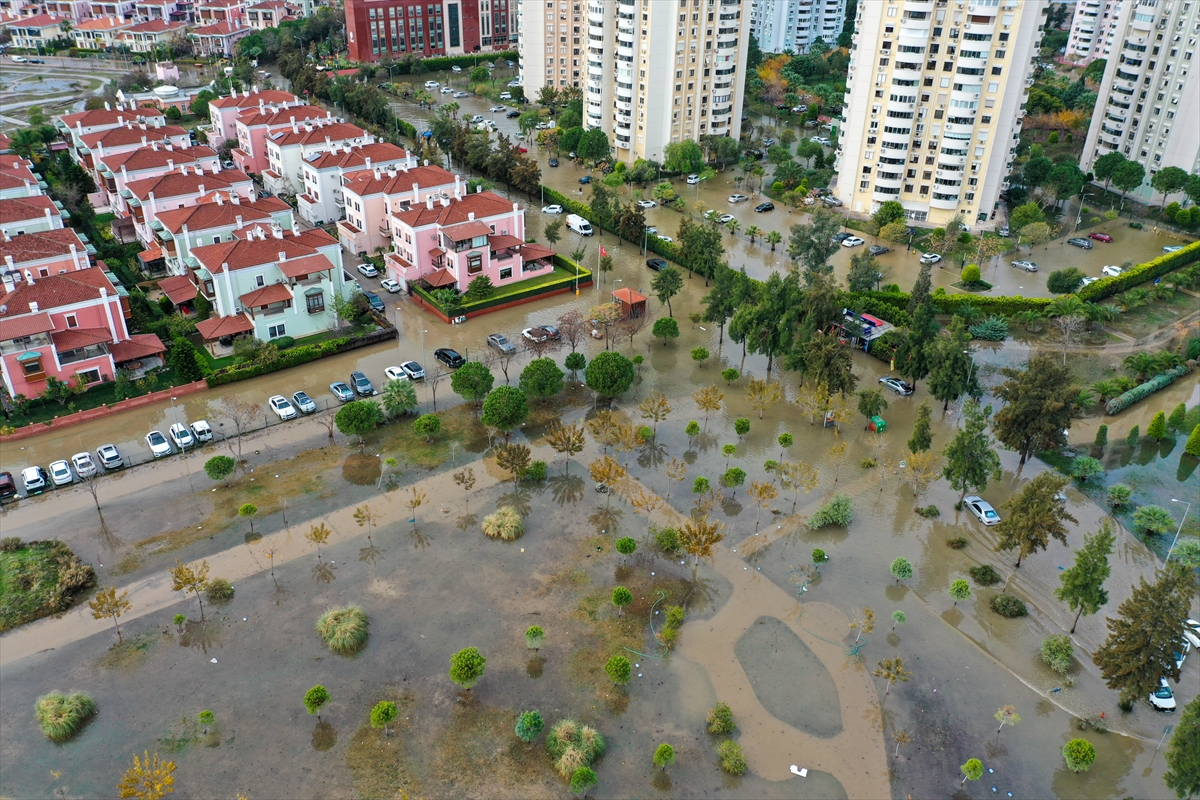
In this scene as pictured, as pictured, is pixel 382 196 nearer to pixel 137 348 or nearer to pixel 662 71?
pixel 137 348

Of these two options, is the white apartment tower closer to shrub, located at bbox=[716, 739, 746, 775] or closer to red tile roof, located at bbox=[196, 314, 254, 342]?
shrub, located at bbox=[716, 739, 746, 775]

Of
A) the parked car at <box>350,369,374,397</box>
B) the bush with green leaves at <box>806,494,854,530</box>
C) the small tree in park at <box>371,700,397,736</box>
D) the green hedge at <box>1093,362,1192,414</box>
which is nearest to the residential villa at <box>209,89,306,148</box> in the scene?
the parked car at <box>350,369,374,397</box>

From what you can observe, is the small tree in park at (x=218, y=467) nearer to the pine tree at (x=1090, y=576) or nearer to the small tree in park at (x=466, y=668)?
the small tree in park at (x=466, y=668)

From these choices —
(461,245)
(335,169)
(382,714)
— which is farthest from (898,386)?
(335,169)

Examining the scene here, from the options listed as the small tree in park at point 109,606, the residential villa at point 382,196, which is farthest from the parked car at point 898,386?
the small tree in park at point 109,606

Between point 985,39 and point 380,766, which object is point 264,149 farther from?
point 380,766
